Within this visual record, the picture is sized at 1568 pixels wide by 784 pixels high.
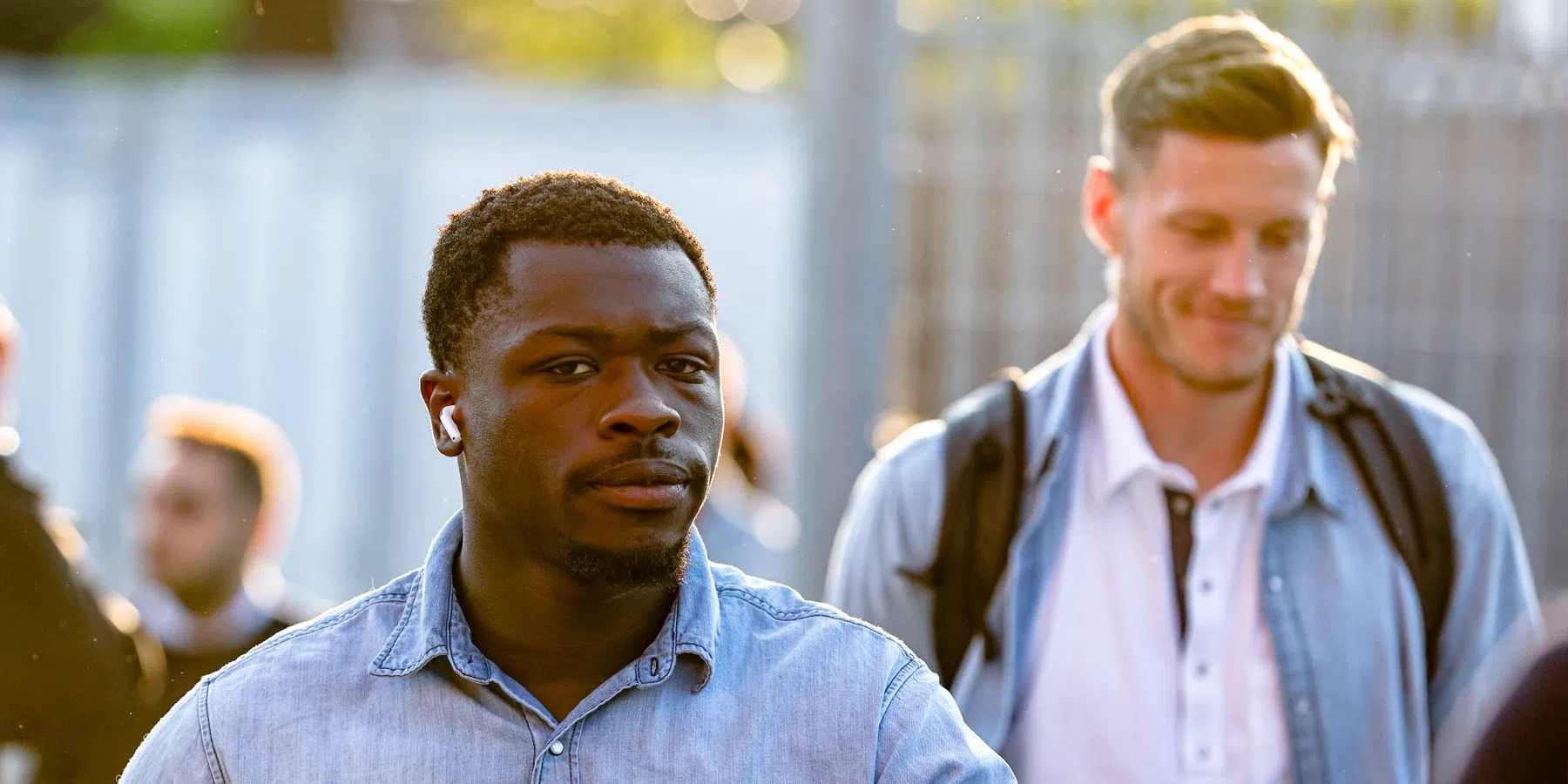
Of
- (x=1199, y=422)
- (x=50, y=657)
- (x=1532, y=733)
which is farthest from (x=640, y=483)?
(x=50, y=657)

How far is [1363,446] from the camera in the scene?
2752mm

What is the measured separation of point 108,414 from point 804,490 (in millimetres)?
3798

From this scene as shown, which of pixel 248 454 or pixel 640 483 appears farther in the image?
pixel 248 454

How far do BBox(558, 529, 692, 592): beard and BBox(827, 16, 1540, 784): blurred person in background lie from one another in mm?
954

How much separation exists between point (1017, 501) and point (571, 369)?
1091 millimetres

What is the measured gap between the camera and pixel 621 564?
1844 millimetres

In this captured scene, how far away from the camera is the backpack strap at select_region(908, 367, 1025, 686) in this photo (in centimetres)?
275

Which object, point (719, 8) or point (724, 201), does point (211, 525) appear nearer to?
point (724, 201)

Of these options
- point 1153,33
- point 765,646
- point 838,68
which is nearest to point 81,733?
point 765,646

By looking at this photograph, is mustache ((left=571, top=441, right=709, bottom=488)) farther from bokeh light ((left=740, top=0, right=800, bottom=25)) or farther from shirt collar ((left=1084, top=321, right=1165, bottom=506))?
bokeh light ((left=740, top=0, right=800, bottom=25))

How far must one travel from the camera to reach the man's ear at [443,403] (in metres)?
1.99

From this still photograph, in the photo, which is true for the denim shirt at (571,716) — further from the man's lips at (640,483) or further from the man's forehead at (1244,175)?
the man's forehead at (1244,175)

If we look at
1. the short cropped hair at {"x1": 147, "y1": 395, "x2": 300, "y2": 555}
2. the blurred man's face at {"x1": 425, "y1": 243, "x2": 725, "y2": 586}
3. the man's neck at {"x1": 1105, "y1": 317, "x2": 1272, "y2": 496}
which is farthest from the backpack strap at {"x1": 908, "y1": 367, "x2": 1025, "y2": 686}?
the short cropped hair at {"x1": 147, "y1": 395, "x2": 300, "y2": 555}

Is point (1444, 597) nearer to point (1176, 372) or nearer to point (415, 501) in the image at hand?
point (1176, 372)
